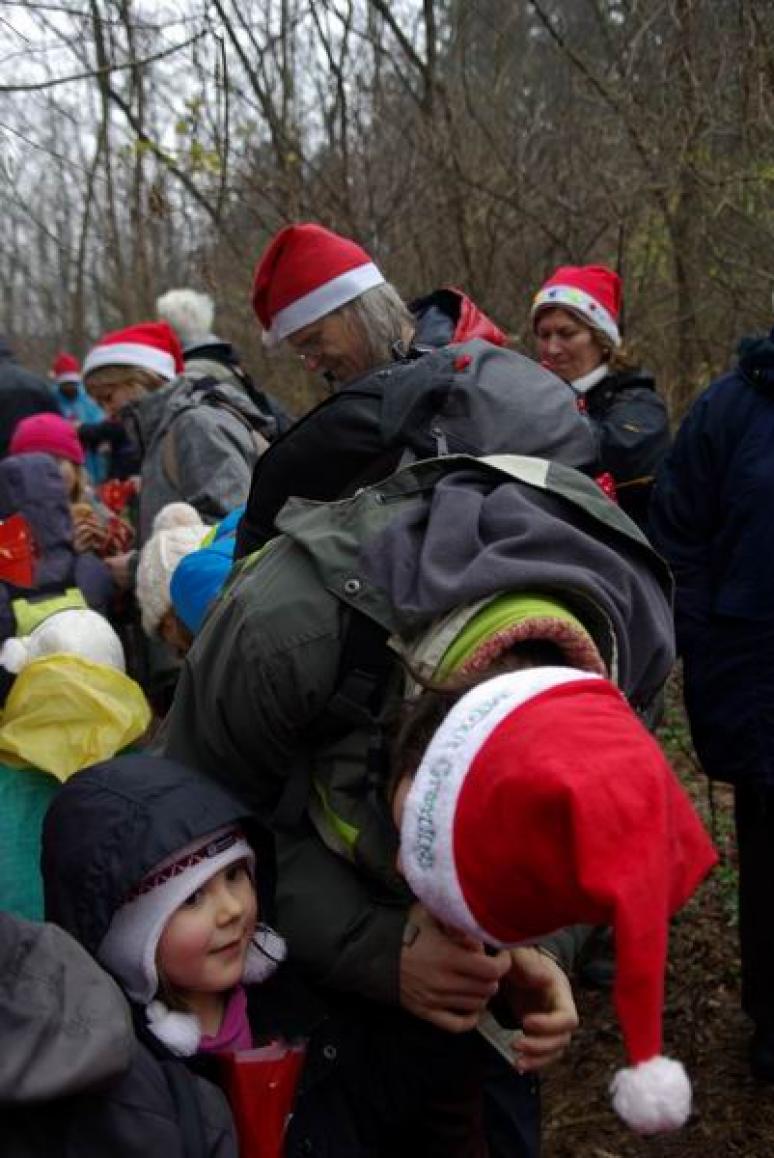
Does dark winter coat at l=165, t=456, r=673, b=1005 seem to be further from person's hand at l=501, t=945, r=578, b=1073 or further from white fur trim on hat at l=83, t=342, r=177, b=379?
white fur trim on hat at l=83, t=342, r=177, b=379

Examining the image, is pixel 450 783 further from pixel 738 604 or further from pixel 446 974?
pixel 738 604

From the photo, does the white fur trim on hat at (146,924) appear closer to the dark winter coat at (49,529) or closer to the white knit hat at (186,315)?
the dark winter coat at (49,529)

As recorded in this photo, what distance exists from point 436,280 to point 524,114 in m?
1.15

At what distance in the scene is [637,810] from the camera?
1.24 meters

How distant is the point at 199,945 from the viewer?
6.24 ft

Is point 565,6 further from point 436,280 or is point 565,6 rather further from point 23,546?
point 23,546

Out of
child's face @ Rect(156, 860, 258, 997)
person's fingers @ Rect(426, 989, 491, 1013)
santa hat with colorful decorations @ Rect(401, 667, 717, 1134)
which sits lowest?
person's fingers @ Rect(426, 989, 491, 1013)

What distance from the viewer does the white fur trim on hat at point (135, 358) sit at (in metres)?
4.94

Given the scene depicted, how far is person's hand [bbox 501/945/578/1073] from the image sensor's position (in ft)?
5.92

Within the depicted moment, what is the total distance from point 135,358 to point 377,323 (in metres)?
2.32

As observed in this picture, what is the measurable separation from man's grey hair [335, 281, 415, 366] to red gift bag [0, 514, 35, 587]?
1.51 metres

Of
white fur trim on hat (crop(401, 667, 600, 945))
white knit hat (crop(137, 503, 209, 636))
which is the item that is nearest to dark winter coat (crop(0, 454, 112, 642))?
white knit hat (crop(137, 503, 209, 636))

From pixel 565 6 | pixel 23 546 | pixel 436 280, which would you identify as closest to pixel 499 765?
pixel 23 546

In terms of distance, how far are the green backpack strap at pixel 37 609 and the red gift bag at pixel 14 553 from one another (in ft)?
0.27
